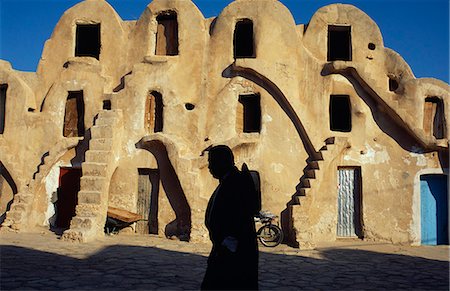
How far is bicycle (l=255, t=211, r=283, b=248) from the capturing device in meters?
13.0

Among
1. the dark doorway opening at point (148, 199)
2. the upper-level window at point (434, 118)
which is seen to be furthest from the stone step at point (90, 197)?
the upper-level window at point (434, 118)

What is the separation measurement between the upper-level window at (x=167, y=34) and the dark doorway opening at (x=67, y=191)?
556 cm

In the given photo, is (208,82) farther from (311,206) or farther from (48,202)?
(48,202)

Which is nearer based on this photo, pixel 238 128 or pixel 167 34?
pixel 238 128

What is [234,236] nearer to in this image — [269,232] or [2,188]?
[269,232]

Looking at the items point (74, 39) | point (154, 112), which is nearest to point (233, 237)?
point (154, 112)

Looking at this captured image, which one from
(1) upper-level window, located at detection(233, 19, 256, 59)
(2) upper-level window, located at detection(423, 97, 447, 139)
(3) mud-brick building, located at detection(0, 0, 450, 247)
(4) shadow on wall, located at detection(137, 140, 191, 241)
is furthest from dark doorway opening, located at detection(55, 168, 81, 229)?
(2) upper-level window, located at detection(423, 97, 447, 139)

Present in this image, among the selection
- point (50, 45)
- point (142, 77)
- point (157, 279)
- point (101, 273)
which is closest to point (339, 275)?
point (157, 279)

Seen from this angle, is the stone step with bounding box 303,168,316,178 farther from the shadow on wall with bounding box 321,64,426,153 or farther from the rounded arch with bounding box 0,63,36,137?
the rounded arch with bounding box 0,63,36,137

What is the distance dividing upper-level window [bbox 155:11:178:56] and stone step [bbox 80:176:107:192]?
18.4 ft

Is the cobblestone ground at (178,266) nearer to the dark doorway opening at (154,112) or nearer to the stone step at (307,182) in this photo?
the stone step at (307,182)

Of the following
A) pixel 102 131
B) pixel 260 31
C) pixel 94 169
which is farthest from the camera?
pixel 260 31

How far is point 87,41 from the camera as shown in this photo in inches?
711

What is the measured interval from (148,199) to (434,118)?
1078cm
